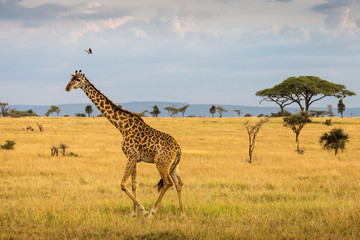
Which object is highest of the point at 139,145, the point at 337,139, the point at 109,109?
the point at 109,109

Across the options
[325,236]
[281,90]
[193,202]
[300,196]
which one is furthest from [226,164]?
[281,90]

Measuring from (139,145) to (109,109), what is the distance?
1.43 meters

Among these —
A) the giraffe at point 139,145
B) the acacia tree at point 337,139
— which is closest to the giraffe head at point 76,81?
the giraffe at point 139,145

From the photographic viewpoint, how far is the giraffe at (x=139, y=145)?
913 cm

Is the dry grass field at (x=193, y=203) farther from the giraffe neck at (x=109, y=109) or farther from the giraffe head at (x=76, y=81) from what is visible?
the giraffe head at (x=76, y=81)

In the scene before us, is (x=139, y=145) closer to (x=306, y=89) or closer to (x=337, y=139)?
(x=337, y=139)

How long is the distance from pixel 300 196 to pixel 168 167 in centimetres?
488

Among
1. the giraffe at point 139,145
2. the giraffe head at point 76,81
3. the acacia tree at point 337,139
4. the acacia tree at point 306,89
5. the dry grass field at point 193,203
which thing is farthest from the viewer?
the acacia tree at point 306,89

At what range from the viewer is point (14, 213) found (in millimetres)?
9336

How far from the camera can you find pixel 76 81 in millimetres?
9977

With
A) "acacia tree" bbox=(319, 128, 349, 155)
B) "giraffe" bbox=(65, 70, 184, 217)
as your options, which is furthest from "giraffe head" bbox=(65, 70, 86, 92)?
"acacia tree" bbox=(319, 128, 349, 155)

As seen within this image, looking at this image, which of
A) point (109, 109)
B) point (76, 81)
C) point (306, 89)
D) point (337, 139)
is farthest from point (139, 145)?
point (306, 89)

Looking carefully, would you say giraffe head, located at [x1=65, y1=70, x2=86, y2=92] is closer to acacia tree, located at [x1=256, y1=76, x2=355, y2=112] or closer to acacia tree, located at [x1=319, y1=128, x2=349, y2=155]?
acacia tree, located at [x1=319, y1=128, x2=349, y2=155]

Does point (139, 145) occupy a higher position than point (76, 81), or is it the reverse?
point (76, 81)
